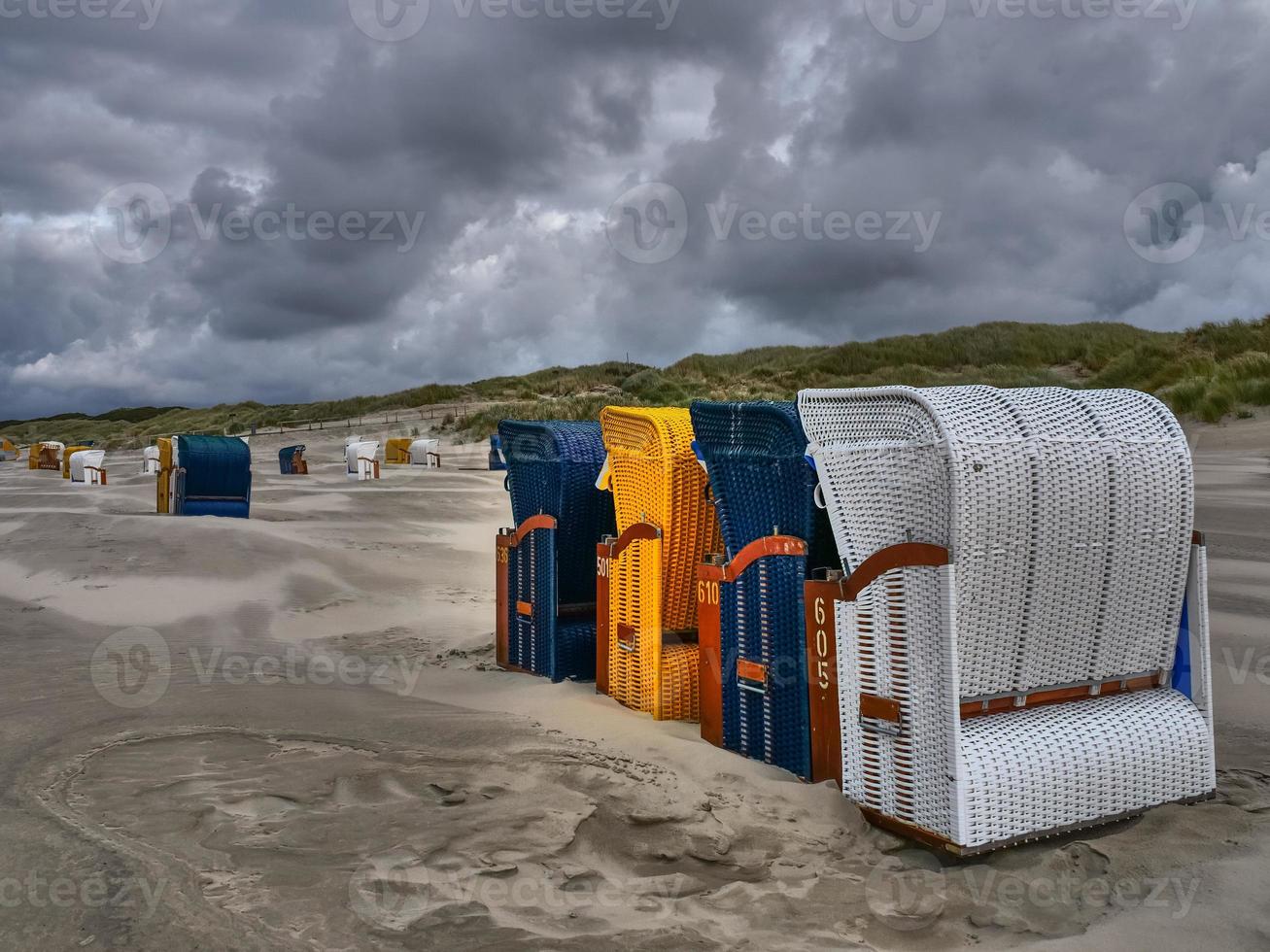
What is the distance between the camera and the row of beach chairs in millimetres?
3740

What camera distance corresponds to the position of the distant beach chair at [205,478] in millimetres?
17547

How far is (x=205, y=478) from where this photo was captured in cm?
1767

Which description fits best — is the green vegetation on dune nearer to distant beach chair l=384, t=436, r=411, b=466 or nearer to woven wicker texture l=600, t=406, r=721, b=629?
distant beach chair l=384, t=436, r=411, b=466

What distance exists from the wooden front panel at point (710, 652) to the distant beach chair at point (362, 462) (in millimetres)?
23085

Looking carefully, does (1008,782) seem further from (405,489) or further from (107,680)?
(405,489)

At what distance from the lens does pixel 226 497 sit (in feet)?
58.6

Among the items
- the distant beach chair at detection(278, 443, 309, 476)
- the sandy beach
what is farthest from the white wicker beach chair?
the distant beach chair at detection(278, 443, 309, 476)

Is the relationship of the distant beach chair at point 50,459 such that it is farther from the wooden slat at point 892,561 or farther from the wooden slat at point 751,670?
the wooden slat at point 892,561

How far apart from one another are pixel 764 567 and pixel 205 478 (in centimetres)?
1539

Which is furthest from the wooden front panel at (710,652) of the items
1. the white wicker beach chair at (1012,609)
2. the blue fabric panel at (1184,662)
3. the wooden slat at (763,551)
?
the blue fabric panel at (1184,662)

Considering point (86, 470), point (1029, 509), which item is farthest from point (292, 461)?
point (1029, 509)

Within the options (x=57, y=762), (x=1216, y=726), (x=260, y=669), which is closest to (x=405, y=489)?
(x=260, y=669)

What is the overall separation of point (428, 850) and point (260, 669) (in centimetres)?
425

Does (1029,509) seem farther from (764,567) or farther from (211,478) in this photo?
(211,478)
